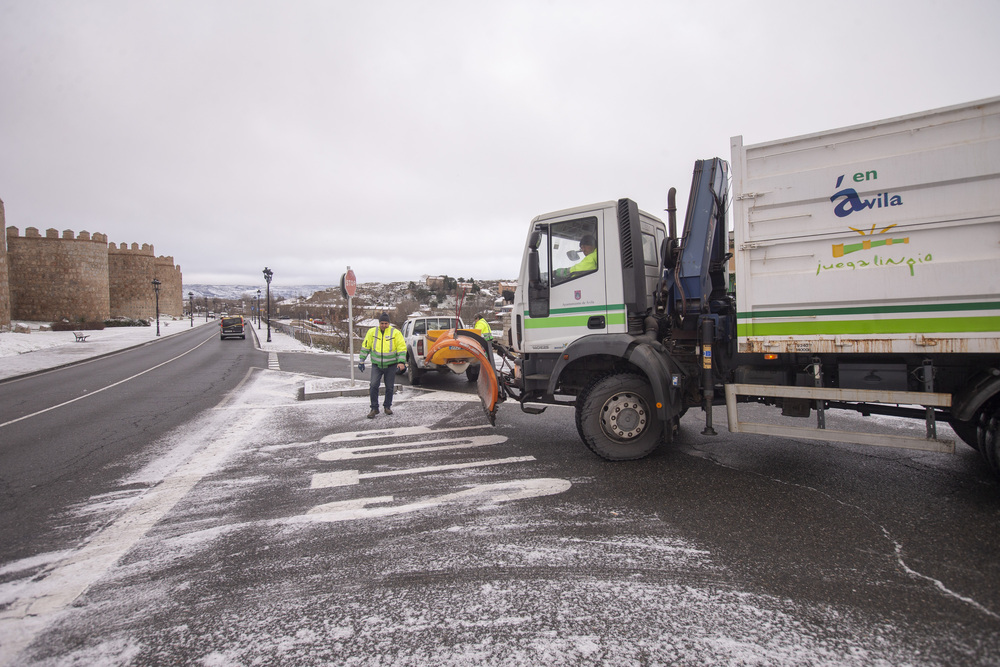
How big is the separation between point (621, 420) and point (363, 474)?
278cm

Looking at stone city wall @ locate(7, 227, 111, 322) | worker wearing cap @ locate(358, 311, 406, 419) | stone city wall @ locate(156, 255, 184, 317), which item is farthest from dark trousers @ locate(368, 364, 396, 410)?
stone city wall @ locate(156, 255, 184, 317)

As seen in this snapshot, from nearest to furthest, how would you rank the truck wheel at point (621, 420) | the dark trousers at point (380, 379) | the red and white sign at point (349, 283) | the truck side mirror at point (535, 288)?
the truck wheel at point (621, 420) → the truck side mirror at point (535, 288) → the dark trousers at point (380, 379) → the red and white sign at point (349, 283)

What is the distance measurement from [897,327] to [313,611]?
188 inches

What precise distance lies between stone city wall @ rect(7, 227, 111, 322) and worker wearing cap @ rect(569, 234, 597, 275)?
53.2 metres

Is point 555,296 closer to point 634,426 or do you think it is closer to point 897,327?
point 634,426

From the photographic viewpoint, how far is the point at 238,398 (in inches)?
418

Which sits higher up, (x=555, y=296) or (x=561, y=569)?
(x=555, y=296)

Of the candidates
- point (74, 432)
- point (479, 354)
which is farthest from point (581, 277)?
point (74, 432)

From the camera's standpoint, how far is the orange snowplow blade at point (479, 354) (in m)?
6.32

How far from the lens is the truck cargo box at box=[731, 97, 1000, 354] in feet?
12.6

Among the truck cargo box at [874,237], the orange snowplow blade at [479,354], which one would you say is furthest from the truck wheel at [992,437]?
the orange snowplow blade at [479,354]

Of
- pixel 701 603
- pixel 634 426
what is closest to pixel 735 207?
pixel 634 426

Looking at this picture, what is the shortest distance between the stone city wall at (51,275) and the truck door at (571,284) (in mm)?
52784

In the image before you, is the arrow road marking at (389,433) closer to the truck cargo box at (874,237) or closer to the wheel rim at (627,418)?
the wheel rim at (627,418)
